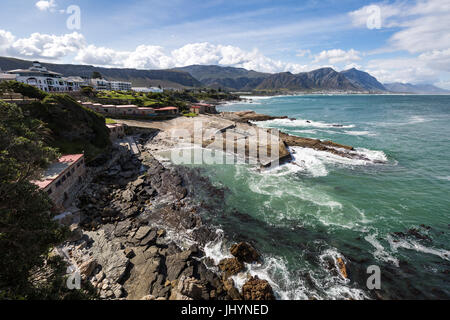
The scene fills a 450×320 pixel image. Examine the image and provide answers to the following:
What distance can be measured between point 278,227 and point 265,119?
67.1 m

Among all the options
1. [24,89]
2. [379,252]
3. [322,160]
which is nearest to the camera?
Answer: [379,252]

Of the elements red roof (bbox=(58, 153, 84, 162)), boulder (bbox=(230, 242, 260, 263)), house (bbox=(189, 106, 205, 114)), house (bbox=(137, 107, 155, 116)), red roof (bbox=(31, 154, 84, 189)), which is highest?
house (bbox=(189, 106, 205, 114))

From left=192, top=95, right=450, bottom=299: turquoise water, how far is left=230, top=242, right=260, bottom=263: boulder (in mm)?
827

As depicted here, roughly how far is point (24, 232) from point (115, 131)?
128 feet

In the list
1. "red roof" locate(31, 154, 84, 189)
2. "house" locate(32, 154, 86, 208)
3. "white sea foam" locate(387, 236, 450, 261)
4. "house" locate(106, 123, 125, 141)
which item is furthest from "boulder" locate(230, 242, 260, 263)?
"house" locate(106, 123, 125, 141)

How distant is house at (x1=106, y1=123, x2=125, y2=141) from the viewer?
41.0 meters

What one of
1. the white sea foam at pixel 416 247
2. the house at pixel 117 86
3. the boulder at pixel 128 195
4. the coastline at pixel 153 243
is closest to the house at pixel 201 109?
the coastline at pixel 153 243

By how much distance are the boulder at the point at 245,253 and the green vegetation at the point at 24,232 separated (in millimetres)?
10621

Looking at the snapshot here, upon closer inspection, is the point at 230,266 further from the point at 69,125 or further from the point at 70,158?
the point at 69,125

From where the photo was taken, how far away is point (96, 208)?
68.8 feet

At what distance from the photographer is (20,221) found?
8.55m

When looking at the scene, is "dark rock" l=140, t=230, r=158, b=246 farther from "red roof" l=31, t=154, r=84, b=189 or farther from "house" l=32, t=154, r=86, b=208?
"red roof" l=31, t=154, r=84, b=189

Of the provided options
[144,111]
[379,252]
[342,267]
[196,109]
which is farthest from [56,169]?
[196,109]
